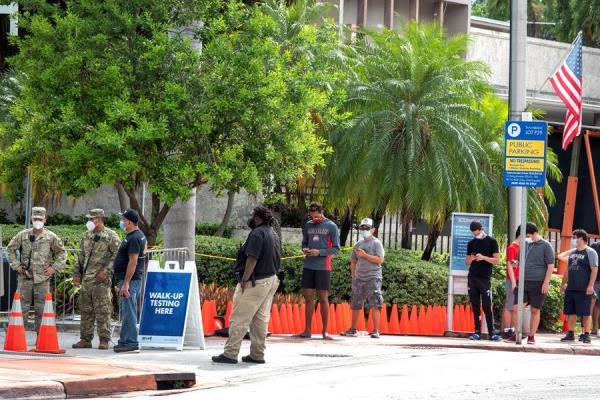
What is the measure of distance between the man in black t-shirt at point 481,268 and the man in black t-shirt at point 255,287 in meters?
5.65

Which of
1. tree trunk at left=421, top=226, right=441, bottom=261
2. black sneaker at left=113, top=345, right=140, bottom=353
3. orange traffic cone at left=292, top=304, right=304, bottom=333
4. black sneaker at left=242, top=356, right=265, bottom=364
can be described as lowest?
black sneaker at left=242, top=356, right=265, bottom=364

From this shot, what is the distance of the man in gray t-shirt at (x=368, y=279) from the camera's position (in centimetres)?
2008

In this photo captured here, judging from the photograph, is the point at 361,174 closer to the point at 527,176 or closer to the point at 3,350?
the point at 527,176

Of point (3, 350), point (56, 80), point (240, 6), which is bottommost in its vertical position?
point (3, 350)

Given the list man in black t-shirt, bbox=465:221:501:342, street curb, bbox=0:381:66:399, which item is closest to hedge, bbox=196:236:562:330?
man in black t-shirt, bbox=465:221:501:342

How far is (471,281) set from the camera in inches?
798

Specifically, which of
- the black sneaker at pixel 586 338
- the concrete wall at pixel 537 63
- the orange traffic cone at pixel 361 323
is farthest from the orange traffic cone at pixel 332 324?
the concrete wall at pixel 537 63

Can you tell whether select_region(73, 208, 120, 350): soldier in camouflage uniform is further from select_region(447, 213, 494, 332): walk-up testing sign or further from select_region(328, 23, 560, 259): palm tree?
select_region(328, 23, 560, 259): palm tree

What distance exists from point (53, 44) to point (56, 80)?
0.74 metres

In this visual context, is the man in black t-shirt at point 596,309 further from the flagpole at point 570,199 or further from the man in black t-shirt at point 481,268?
the flagpole at point 570,199

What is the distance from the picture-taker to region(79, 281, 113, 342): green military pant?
16219 millimetres

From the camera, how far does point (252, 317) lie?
1510 cm

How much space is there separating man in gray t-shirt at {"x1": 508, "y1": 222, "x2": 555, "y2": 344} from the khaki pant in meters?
6.15

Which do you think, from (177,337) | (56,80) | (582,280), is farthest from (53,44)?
(582,280)
